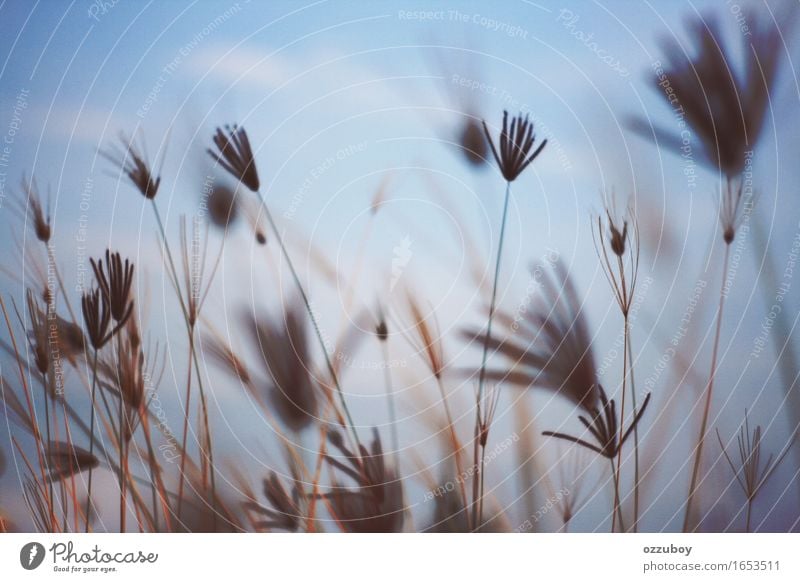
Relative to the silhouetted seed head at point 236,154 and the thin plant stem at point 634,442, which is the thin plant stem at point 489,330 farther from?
the silhouetted seed head at point 236,154

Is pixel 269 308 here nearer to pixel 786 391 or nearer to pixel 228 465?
pixel 228 465

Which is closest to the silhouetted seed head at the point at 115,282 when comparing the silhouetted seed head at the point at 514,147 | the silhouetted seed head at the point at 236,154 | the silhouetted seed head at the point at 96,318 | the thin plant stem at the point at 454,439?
the silhouetted seed head at the point at 96,318

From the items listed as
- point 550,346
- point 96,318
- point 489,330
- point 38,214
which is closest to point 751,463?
point 550,346

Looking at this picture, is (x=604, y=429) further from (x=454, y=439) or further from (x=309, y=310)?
(x=309, y=310)

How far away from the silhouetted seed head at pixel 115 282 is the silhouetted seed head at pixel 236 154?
226 mm

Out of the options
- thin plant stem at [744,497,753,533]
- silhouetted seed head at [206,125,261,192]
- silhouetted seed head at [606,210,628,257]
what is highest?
silhouetted seed head at [206,125,261,192]

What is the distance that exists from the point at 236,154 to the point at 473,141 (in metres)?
0.39

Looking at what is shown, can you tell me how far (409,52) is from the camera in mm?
1332

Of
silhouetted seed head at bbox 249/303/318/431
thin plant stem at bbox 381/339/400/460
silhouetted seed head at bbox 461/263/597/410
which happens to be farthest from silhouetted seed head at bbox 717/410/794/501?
silhouetted seed head at bbox 249/303/318/431

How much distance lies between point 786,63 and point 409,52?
2.05 ft

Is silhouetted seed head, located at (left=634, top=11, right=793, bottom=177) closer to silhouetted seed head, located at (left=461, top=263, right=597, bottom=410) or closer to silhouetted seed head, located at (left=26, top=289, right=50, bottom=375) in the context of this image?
silhouetted seed head, located at (left=461, top=263, right=597, bottom=410)

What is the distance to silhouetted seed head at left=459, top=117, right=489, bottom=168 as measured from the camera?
1.33m

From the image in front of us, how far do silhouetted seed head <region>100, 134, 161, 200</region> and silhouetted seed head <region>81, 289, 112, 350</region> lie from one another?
184 millimetres

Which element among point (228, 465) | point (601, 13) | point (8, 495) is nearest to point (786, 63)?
point (601, 13)
